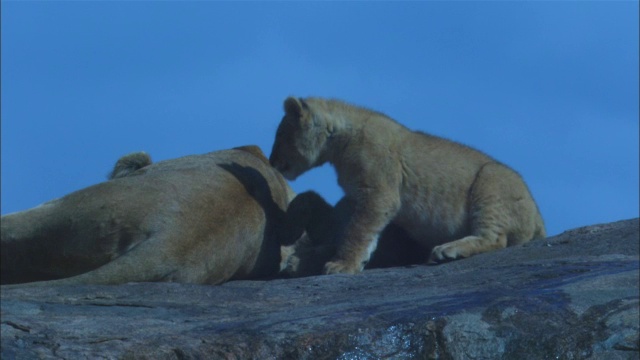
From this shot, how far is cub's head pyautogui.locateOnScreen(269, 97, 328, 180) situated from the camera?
10.8 metres

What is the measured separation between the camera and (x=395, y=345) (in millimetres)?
6055

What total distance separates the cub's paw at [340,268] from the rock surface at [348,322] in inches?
85.9

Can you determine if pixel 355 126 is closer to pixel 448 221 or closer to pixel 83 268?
pixel 448 221

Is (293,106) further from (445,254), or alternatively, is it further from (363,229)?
(445,254)

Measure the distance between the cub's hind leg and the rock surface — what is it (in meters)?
2.64

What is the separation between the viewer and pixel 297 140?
35.8 feet

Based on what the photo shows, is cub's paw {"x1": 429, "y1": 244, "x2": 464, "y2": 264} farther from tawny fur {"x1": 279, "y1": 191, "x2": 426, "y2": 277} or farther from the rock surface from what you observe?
the rock surface

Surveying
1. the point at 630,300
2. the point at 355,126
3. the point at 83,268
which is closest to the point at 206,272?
the point at 83,268

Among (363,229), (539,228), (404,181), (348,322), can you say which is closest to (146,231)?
(363,229)

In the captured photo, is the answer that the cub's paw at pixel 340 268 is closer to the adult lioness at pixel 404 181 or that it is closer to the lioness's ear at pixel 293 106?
the adult lioness at pixel 404 181

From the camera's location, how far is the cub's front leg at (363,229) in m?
9.73

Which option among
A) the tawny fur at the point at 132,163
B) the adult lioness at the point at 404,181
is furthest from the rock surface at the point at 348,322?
the tawny fur at the point at 132,163

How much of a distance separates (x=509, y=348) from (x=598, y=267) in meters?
1.53

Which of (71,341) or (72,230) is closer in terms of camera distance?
(71,341)
